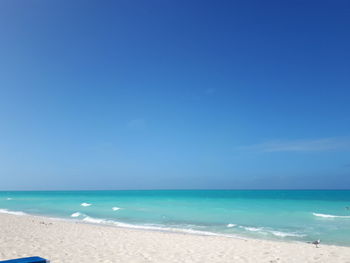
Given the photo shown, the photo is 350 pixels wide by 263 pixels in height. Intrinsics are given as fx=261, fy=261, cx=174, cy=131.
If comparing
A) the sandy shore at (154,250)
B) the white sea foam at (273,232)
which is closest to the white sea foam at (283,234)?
the white sea foam at (273,232)

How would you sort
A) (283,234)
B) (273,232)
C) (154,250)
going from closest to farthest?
(154,250)
(283,234)
(273,232)

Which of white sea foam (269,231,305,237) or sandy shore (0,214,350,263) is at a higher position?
sandy shore (0,214,350,263)

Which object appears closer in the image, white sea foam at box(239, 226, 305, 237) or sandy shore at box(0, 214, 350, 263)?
sandy shore at box(0, 214, 350, 263)

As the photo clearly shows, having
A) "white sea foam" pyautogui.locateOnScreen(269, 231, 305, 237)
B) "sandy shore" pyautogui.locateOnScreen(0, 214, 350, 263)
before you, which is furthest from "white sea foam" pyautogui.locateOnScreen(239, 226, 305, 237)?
"sandy shore" pyautogui.locateOnScreen(0, 214, 350, 263)

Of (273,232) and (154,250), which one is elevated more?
(154,250)

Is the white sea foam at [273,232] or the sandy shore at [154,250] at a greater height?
the sandy shore at [154,250]

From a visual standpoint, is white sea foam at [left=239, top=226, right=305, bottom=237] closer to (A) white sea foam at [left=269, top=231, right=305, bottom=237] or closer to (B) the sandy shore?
(A) white sea foam at [left=269, top=231, right=305, bottom=237]

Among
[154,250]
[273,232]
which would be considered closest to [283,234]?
[273,232]

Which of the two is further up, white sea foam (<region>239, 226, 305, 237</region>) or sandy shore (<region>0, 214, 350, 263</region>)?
sandy shore (<region>0, 214, 350, 263</region>)

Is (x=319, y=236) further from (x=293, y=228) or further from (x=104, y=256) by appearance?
(x=104, y=256)

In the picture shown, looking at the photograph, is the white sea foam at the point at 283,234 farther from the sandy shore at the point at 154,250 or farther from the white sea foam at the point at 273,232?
the sandy shore at the point at 154,250

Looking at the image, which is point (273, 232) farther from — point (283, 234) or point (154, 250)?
point (154, 250)

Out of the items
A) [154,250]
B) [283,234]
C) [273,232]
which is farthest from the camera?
[273,232]

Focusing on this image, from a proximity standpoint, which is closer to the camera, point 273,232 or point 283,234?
point 283,234
